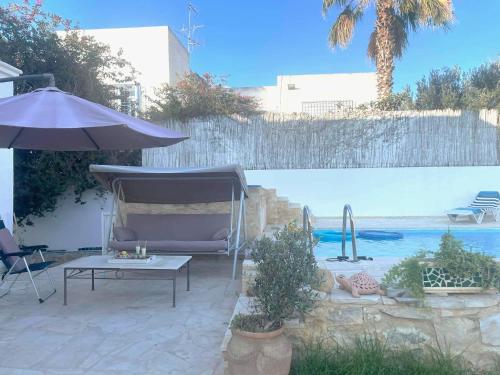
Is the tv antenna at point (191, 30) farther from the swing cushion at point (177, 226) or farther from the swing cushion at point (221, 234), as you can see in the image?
the swing cushion at point (221, 234)

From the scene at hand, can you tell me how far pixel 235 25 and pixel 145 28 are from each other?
14.0 ft

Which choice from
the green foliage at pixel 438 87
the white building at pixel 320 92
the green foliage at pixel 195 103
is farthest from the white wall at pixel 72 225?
the white building at pixel 320 92

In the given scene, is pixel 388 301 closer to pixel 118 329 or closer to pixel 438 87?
→ pixel 118 329

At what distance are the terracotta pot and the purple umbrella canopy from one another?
204 centimetres

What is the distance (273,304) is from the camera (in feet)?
9.50

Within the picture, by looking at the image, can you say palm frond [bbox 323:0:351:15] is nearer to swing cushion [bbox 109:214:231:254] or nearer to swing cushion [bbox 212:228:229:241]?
swing cushion [bbox 109:214:231:254]

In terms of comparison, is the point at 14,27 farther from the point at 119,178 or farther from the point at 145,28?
the point at 145,28

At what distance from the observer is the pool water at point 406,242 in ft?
28.5

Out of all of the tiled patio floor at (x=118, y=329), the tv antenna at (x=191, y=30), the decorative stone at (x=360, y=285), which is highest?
the tv antenna at (x=191, y=30)

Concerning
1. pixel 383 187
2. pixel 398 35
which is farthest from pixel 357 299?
pixel 398 35

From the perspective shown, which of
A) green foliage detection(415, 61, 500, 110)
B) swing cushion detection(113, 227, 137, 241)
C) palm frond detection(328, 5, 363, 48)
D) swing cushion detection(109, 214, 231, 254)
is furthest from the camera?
palm frond detection(328, 5, 363, 48)

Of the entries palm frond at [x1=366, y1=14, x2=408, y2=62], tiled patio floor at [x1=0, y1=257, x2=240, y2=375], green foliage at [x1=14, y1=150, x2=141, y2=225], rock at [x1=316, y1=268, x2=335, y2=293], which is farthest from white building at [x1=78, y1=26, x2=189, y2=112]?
rock at [x1=316, y1=268, x2=335, y2=293]

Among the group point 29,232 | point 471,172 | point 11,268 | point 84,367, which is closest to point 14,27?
point 29,232

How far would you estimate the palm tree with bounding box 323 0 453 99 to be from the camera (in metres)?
13.4
